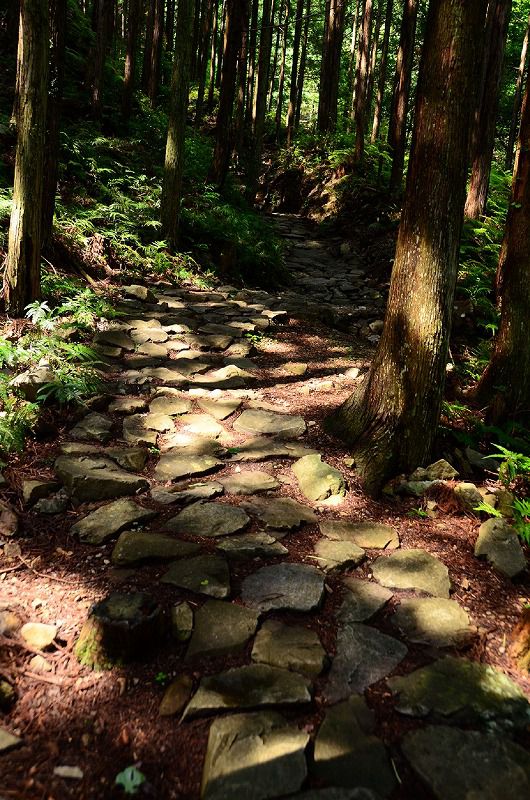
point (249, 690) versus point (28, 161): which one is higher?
point (28, 161)

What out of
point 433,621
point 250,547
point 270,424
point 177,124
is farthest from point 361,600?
point 177,124

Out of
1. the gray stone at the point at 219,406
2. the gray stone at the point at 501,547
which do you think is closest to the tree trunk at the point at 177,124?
the gray stone at the point at 219,406

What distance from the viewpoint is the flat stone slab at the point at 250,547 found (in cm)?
316

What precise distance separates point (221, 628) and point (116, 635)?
1.59 ft

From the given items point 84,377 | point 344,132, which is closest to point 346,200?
point 344,132

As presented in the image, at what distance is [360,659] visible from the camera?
246cm

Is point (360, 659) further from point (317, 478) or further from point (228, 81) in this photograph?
point (228, 81)

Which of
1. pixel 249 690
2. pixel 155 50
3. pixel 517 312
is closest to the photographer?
pixel 249 690

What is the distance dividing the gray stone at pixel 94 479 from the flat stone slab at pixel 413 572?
1.69m

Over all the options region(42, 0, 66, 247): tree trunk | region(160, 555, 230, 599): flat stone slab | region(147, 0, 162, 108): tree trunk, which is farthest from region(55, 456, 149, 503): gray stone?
region(147, 0, 162, 108): tree trunk

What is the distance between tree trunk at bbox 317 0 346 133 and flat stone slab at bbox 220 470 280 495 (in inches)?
888

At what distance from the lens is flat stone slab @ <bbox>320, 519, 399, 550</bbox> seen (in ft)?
11.4

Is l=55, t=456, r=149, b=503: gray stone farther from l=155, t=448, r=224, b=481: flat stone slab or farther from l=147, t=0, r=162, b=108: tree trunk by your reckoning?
l=147, t=0, r=162, b=108: tree trunk

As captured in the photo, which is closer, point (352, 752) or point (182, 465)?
point (352, 752)
